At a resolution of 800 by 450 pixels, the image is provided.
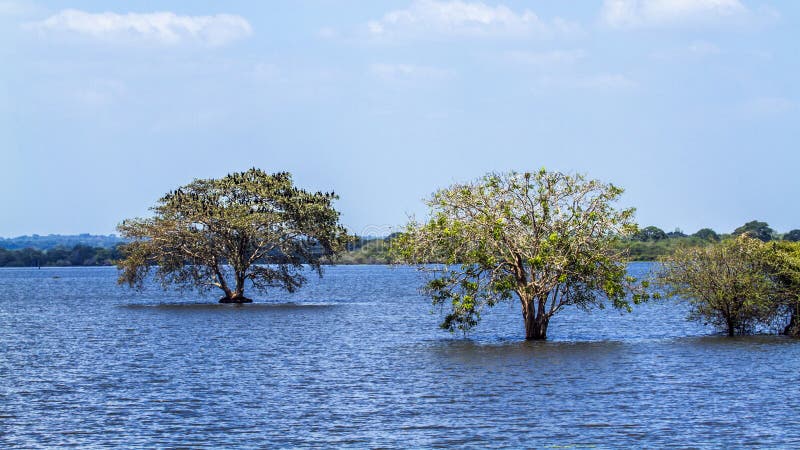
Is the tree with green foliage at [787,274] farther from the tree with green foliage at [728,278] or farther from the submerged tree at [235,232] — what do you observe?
the submerged tree at [235,232]

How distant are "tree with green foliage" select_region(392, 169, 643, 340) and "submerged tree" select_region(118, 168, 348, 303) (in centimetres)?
3717

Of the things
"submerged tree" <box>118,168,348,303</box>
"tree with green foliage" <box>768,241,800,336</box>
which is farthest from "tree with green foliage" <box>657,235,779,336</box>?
"submerged tree" <box>118,168,348,303</box>

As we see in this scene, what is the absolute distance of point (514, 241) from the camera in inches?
1900

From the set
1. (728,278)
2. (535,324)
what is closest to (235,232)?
(535,324)

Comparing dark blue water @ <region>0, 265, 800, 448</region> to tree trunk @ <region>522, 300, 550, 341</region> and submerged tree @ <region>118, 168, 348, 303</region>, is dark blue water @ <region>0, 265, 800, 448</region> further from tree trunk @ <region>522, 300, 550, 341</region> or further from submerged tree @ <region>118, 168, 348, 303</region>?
submerged tree @ <region>118, 168, 348, 303</region>

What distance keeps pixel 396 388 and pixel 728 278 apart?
1982 centimetres

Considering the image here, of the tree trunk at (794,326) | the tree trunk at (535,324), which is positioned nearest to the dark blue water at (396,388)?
the tree trunk at (535,324)

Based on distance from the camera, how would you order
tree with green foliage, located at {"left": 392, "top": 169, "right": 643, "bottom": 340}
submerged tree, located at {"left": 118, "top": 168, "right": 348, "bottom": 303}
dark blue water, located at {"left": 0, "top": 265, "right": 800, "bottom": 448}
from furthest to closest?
submerged tree, located at {"left": 118, "top": 168, "right": 348, "bottom": 303} → tree with green foliage, located at {"left": 392, "top": 169, "right": 643, "bottom": 340} → dark blue water, located at {"left": 0, "top": 265, "right": 800, "bottom": 448}

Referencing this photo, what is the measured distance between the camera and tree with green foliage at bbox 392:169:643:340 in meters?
48.1

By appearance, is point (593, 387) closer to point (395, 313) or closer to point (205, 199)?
point (395, 313)

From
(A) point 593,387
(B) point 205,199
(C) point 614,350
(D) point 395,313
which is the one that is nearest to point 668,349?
(C) point 614,350

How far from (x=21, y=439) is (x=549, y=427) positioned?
14799mm

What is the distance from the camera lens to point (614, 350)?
165ft

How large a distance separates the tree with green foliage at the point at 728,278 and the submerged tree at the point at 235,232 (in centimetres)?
3983
